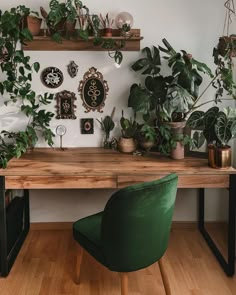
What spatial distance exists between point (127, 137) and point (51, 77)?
0.75 metres

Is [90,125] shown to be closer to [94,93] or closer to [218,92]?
[94,93]

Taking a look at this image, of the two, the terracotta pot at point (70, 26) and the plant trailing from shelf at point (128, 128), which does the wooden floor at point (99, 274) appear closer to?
the plant trailing from shelf at point (128, 128)

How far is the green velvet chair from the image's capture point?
200 centimetres

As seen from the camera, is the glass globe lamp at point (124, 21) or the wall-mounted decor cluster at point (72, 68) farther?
the wall-mounted decor cluster at point (72, 68)

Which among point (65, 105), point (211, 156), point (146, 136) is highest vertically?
point (65, 105)

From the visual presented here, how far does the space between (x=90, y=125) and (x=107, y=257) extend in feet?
4.38

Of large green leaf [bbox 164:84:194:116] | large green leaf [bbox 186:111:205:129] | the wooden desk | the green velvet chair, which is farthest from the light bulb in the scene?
the green velvet chair

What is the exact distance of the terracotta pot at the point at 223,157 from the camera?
8.57 ft

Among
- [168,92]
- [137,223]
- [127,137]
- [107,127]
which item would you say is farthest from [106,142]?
[137,223]

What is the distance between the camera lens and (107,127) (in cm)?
322

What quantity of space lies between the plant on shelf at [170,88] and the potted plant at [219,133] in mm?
195

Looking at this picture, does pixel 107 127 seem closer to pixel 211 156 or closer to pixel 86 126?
pixel 86 126

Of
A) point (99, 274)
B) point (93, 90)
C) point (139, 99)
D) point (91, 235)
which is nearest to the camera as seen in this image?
point (91, 235)

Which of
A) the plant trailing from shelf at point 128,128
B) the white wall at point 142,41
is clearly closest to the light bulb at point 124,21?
the white wall at point 142,41
